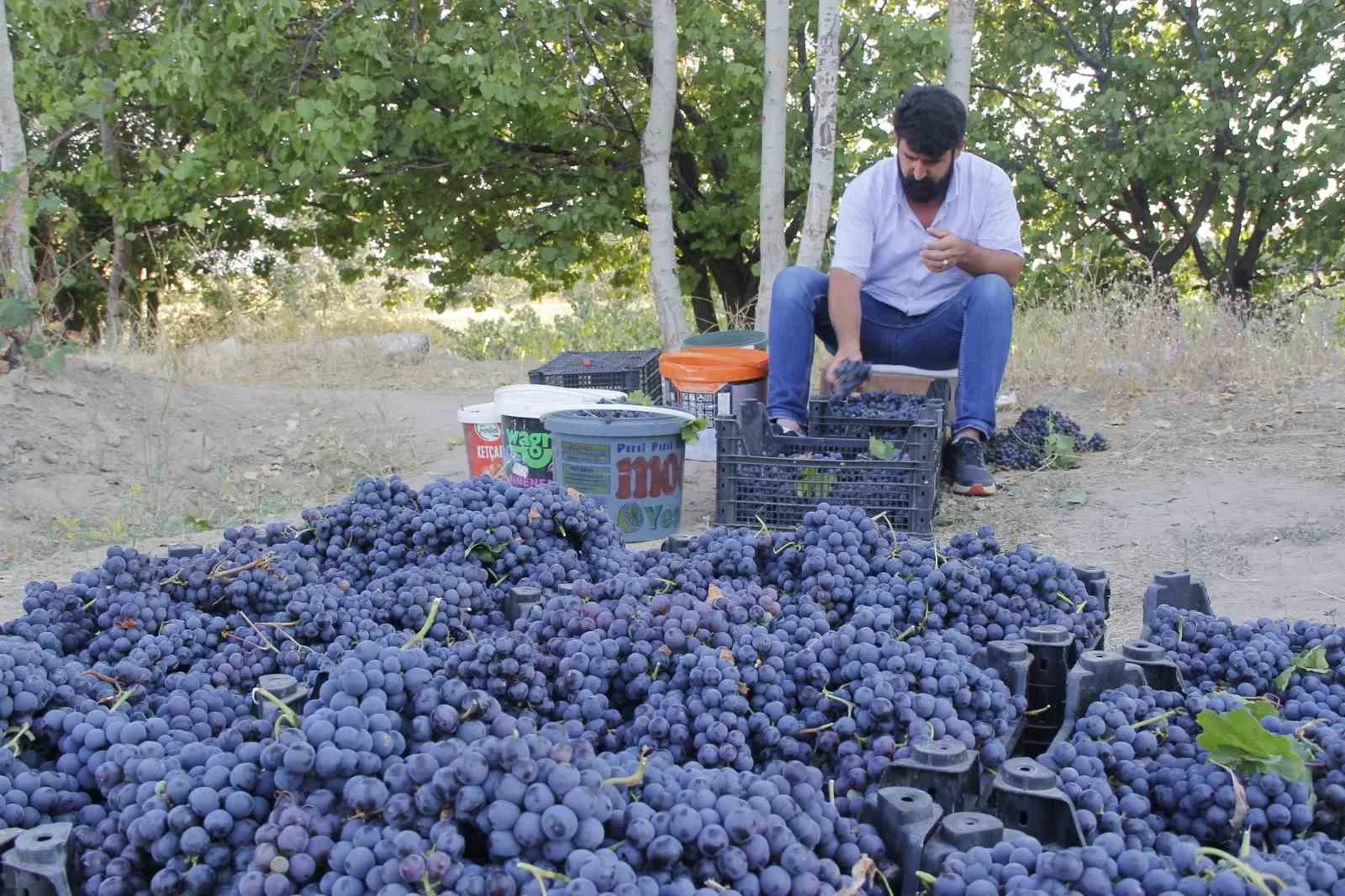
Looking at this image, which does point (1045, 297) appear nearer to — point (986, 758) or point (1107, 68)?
point (1107, 68)

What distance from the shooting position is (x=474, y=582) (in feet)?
7.13

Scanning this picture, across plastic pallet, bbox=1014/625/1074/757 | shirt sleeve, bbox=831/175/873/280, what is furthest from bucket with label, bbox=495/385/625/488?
plastic pallet, bbox=1014/625/1074/757

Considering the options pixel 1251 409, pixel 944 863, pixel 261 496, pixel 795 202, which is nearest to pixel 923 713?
pixel 944 863

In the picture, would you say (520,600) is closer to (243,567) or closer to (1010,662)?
(243,567)

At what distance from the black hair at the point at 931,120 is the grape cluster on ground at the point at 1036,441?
163cm

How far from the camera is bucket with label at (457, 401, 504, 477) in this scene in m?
4.65

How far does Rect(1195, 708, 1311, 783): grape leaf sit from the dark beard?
3.40 metres

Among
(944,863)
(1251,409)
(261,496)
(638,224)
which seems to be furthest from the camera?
(638,224)

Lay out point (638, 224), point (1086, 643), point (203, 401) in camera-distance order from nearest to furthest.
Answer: point (1086, 643)
point (203, 401)
point (638, 224)

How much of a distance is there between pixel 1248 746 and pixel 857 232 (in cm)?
349

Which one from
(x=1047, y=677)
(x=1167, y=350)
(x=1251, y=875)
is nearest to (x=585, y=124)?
(x=1167, y=350)

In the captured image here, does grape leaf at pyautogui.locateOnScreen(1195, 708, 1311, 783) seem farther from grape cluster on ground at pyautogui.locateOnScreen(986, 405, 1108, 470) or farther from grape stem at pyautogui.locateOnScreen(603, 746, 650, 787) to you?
grape cluster on ground at pyautogui.locateOnScreen(986, 405, 1108, 470)

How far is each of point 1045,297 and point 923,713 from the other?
396 inches

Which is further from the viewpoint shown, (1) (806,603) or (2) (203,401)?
(2) (203,401)
